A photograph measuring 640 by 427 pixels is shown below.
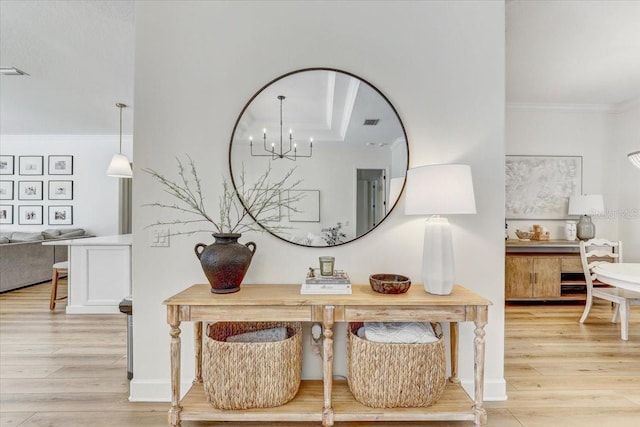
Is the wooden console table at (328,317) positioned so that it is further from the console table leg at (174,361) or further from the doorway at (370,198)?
the doorway at (370,198)

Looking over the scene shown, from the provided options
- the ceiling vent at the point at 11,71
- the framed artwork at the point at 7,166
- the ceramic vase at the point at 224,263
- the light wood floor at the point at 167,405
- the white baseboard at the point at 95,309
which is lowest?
the light wood floor at the point at 167,405

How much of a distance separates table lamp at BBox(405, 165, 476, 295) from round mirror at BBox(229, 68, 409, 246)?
0.31 meters

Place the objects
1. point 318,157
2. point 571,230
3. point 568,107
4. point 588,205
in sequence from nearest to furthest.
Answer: point 318,157, point 588,205, point 571,230, point 568,107

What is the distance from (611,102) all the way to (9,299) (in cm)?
822

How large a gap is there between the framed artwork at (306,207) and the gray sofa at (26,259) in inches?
186

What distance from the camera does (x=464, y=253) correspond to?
224 cm

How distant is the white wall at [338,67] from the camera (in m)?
2.21

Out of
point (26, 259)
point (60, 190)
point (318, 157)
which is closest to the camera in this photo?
point (318, 157)

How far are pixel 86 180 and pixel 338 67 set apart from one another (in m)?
6.44

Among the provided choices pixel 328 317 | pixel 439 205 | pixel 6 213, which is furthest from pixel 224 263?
pixel 6 213

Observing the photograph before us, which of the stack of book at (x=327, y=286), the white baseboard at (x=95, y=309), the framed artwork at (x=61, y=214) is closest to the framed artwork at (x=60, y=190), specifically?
the framed artwork at (x=61, y=214)

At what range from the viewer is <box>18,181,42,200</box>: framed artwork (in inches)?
267

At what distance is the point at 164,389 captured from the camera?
219 centimetres

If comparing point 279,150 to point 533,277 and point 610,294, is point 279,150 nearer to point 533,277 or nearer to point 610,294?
point 610,294
